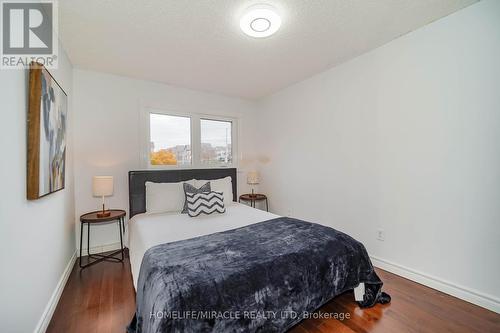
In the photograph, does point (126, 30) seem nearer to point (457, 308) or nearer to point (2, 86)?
point (2, 86)

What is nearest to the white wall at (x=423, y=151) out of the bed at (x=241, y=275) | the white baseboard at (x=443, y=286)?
the white baseboard at (x=443, y=286)

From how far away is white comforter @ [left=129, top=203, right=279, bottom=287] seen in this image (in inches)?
77.1

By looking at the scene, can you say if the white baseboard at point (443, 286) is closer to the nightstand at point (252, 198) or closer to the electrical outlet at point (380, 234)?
the electrical outlet at point (380, 234)

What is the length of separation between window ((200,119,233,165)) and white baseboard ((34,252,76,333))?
89.4 inches

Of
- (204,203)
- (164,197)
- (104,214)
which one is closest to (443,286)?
(204,203)

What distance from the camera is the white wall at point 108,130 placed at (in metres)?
2.90

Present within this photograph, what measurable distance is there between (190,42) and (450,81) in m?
2.52

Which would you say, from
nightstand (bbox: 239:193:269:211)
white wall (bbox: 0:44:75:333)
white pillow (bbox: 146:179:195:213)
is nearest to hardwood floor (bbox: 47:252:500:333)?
white wall (bbox: 0:44:75:333)

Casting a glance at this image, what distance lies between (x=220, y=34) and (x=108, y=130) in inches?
82.3

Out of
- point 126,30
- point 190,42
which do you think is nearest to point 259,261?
point 190,42

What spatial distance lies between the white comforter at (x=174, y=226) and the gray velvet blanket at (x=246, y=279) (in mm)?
209

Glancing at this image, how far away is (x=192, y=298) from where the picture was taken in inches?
47.4

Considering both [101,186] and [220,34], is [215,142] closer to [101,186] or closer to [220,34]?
[101,186]

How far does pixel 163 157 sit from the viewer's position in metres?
3.53
